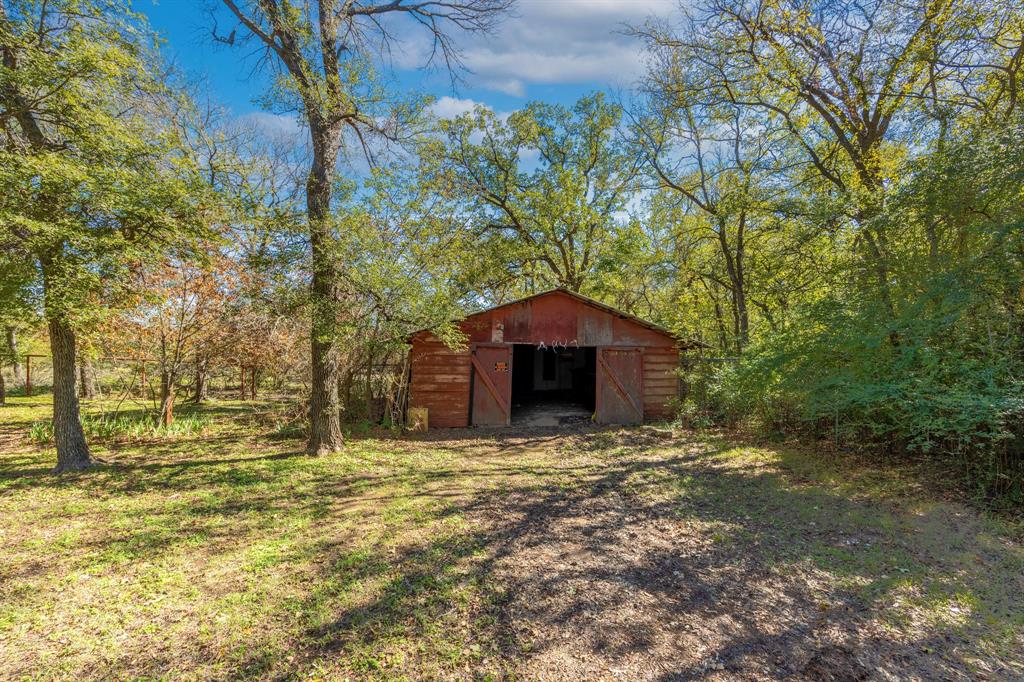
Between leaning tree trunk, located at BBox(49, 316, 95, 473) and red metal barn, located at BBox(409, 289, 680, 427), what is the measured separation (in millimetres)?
5940

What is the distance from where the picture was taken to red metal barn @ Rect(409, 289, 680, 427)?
10.9m

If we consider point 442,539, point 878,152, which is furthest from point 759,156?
point 442,539

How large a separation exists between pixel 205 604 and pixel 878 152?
41.6 ft

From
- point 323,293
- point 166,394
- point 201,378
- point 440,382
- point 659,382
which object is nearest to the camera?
point 323,293

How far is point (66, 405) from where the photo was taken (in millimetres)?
6375

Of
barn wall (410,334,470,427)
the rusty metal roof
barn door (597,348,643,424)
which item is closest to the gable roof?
the rusty metal roof

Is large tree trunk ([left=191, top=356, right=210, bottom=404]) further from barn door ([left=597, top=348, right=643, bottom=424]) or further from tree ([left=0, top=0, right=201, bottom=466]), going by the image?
barn door ([left=597, top=348, right=643, bottom=424])

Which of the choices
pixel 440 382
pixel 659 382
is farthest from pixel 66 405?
pixel 659 382

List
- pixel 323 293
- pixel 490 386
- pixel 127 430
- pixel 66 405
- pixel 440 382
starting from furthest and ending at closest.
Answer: pixel 490 386 → pixel 440 382 → pixel 127 430 → pixel 323 293 → pixel 66 405

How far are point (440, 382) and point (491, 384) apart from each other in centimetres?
136

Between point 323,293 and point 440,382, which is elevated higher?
point 323,293

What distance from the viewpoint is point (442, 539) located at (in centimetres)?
454

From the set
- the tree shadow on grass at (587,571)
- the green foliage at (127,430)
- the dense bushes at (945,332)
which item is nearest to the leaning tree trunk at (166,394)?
the green foliage at (127,430)

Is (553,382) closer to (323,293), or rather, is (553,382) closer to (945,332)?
(323,293)
